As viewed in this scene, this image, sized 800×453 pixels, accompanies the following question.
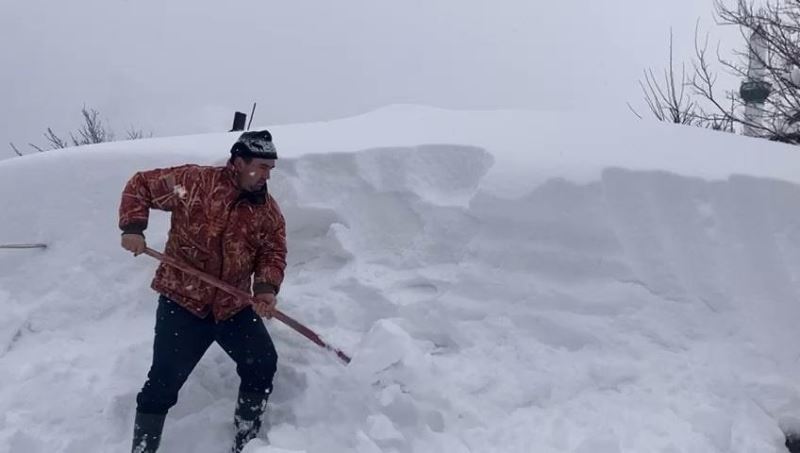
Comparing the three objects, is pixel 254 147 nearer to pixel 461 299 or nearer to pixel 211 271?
pixel 211 271

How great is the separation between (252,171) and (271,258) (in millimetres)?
417

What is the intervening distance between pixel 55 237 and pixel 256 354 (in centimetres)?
179

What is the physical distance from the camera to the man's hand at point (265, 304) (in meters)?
3.03

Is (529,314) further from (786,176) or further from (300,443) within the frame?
(786,176)

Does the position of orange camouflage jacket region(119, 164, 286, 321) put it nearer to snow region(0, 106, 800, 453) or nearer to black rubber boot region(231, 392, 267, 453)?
black rubber boot region(231, 392, 267, 453)

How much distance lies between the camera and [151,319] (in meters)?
3.75

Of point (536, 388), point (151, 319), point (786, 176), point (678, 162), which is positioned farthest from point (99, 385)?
point (786, 176)

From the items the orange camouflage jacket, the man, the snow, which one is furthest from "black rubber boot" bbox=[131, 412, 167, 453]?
the orange camouflage jacket

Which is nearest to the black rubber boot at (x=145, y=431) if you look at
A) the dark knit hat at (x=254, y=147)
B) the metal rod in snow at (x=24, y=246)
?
the dark knit hat at (x=254, y=147)

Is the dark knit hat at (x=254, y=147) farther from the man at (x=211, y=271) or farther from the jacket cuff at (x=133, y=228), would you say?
the jacket cuff at (x=133, y=228)

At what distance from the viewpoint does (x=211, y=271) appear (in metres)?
Answer: 3.04

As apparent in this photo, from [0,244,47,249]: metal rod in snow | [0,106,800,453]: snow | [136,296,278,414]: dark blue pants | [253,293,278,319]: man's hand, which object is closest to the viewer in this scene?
[136,296,278,414]: dark blue pants

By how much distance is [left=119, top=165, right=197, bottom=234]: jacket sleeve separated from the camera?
293 centimetres

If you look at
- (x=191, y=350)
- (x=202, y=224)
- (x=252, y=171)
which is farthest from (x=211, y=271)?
(x=252, y=171)
